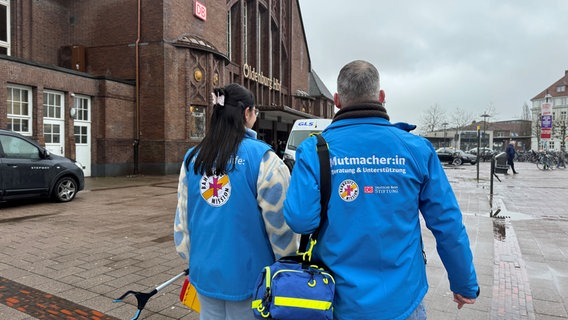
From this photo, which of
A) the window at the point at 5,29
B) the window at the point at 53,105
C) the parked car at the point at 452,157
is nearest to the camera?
the window at the point at 53,105

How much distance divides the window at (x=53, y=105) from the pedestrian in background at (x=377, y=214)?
16718mm

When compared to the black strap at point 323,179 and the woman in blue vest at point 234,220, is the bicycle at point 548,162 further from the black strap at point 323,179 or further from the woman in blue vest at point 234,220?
the black strap at point 323,179

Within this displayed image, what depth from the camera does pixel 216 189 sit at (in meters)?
2.07

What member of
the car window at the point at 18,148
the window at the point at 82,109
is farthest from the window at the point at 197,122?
the car window at the point at 18,148

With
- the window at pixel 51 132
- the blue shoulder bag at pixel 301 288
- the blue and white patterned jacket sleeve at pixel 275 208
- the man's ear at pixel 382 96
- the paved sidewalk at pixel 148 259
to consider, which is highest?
the window at pixel 51 132

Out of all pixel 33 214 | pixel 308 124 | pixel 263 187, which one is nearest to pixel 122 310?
pixel 263 187

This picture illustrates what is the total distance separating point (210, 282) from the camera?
6.75 feet

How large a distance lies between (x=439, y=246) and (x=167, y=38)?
19.3 meters

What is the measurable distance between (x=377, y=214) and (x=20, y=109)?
1644 cm

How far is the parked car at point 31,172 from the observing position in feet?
30.2

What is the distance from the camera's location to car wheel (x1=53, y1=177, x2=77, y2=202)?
1027 cm

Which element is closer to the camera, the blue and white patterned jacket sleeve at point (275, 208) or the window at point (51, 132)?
the blue and white patterned jacket sleeve at point (275, 208)

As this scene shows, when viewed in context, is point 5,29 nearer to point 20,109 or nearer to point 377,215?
point 20,109

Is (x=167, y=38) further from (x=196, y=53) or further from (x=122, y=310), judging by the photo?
(x=122, y=310)
